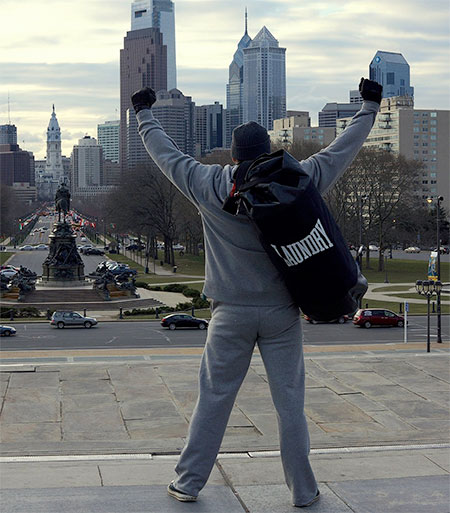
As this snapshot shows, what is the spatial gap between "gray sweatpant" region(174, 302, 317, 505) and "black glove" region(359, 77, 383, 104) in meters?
1.46

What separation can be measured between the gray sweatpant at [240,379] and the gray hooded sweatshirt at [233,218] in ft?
0.37

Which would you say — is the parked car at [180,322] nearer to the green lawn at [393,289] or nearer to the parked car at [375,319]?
the parked car at [375,319]

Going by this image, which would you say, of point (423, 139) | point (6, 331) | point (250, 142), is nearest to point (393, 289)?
point (6, 331)

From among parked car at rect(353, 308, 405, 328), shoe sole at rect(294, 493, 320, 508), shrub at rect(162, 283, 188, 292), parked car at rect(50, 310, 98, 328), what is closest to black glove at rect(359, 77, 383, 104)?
shoe sole at rect(294, 493, 320, 508)

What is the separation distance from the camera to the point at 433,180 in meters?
131

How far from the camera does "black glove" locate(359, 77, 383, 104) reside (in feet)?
17.4

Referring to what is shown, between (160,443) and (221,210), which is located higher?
(221,210)

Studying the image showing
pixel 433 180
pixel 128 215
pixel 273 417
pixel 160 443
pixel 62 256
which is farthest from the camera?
pixel 433 180

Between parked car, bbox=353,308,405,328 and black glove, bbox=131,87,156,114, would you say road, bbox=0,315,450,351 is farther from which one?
black glove, bbox=131,87,156,114

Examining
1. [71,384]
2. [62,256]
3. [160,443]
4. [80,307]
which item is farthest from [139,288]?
[160,443]

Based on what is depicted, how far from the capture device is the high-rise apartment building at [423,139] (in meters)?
126

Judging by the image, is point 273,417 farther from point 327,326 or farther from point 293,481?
point 327,326

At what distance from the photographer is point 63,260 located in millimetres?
49156

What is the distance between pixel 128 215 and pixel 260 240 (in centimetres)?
6695
